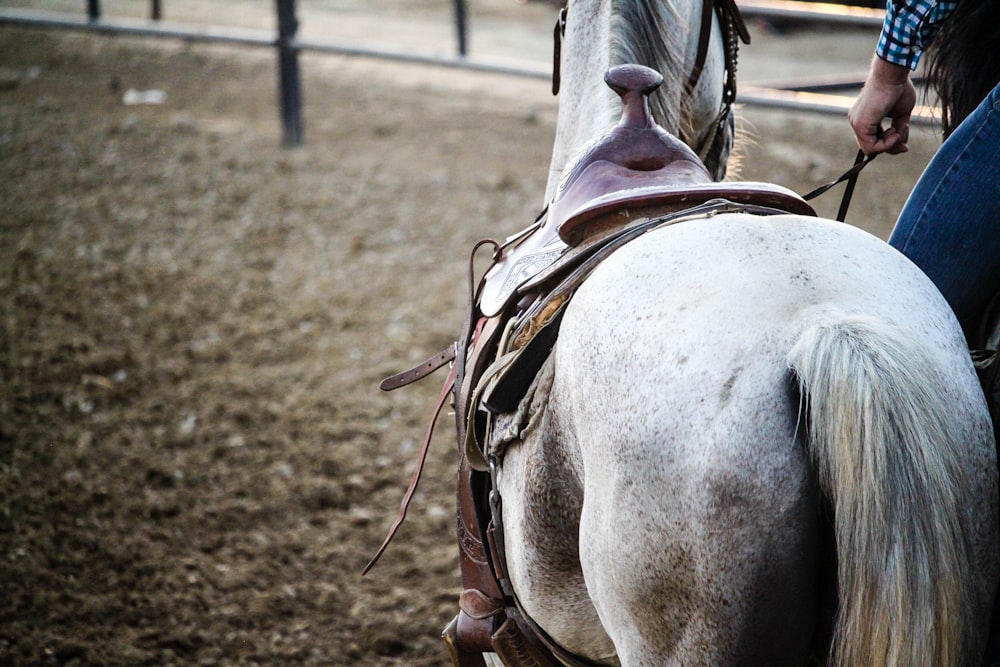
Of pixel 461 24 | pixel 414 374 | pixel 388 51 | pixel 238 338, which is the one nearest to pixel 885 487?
pixel 414 374

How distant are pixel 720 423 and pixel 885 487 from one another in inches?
6.7

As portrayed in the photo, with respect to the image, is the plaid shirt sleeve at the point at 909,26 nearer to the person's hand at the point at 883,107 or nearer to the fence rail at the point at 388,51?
the person's hand at the point at 883,107

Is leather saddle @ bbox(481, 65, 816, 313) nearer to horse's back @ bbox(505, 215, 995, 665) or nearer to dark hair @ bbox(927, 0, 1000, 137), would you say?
horse's back @ bbox(505, 215, 995, 665)

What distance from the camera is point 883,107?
1457 millimetres

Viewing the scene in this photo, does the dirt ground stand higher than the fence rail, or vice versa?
the fence rail

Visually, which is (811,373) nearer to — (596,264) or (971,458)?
(971,458)

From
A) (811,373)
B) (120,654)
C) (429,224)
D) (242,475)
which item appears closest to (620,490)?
(811,373)

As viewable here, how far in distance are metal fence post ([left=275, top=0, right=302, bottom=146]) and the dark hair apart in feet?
16.4

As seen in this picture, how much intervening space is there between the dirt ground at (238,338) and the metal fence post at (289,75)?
0.17m

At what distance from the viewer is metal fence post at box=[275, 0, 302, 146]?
228 inches

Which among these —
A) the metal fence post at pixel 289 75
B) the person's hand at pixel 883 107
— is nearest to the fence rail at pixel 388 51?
the metal fence post at pixel 289 75

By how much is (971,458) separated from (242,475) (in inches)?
101

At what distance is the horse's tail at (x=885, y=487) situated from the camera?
2.61 ft

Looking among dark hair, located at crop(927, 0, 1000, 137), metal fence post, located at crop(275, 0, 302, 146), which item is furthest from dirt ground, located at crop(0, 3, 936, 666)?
dark hair, located at crop(927, 0, 1000, 137)
